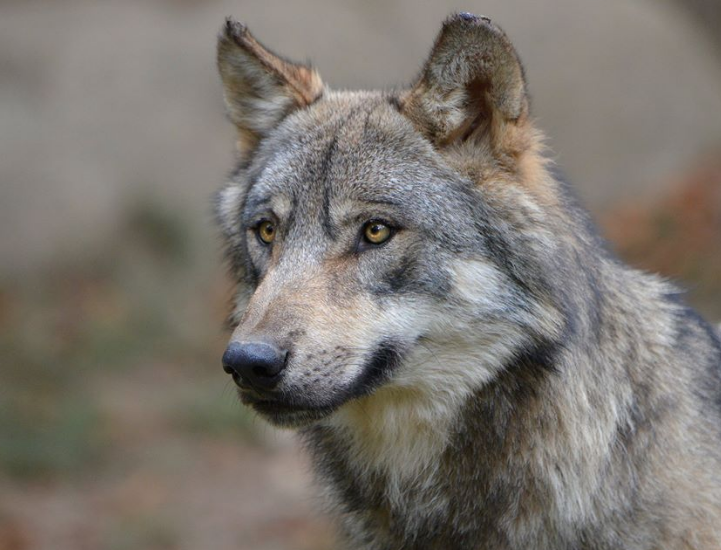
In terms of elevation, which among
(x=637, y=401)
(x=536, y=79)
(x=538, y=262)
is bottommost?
(x=637, y=401)

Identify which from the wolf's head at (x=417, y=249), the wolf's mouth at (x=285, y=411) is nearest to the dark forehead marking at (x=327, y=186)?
the wolf's head at (x=417, y=249)

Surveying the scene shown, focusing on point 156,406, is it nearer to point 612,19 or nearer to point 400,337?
point 400,337

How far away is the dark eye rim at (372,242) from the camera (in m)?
4.05

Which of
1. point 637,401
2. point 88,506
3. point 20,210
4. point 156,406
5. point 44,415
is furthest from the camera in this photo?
point 20,210

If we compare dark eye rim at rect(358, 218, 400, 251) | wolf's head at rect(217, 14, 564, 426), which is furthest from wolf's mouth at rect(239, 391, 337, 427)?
dark eye rim at rect(358, 218, 400, 251)

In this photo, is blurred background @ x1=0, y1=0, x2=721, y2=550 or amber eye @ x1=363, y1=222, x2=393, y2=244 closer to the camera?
amber eye @ x1=363, y1=222, x2=393, y2=244

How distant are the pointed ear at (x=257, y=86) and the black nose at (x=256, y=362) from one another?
5.15ft

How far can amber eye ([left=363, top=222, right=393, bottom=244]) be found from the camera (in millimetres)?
4051

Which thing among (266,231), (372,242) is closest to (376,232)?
(372,242)

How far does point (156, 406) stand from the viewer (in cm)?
Result: 995

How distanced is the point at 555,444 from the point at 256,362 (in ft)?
4.39

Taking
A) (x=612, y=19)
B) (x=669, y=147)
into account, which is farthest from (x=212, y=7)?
(x=669, y=147)

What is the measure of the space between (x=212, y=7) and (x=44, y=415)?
535cm

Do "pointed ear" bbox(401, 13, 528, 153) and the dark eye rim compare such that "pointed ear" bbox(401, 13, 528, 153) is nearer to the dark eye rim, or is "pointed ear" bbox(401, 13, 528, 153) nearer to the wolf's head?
the wolf's head
